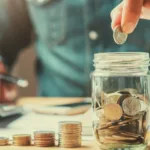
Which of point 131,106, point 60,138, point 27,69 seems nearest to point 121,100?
point 131,106

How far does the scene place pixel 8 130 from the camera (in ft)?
2.83

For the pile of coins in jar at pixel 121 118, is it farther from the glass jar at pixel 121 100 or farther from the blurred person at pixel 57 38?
the blurred person at pixel 57 38

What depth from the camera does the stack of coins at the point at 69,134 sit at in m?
0.69

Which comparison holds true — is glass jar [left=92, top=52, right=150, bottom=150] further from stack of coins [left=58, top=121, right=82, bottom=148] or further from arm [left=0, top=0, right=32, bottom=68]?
arm [left=0, top=0, right=32, bottom=68]

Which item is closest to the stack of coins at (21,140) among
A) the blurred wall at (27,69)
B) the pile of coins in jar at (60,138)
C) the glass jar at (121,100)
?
the pile of coins in jar at (60,138)

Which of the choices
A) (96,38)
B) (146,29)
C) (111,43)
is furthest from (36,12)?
(146,29)

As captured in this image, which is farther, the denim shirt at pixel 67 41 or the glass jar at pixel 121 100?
the denim shirt at pixel 67 41

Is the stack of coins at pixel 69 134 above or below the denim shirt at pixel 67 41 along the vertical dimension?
below

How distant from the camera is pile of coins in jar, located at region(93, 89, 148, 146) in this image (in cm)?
64

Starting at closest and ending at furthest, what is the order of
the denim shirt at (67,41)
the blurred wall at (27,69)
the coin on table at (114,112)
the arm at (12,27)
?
the coin on table at (114,112) → the denim shirt at (67,41) → the arm at (12,27) → the blurred wall at (27,69)

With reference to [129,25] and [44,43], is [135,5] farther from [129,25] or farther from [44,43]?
[44,43]

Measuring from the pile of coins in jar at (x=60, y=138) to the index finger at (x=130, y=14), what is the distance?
155 mm

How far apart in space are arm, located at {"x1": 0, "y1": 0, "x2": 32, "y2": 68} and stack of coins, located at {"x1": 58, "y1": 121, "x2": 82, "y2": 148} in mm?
1110

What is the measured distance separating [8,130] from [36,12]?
1.04m
